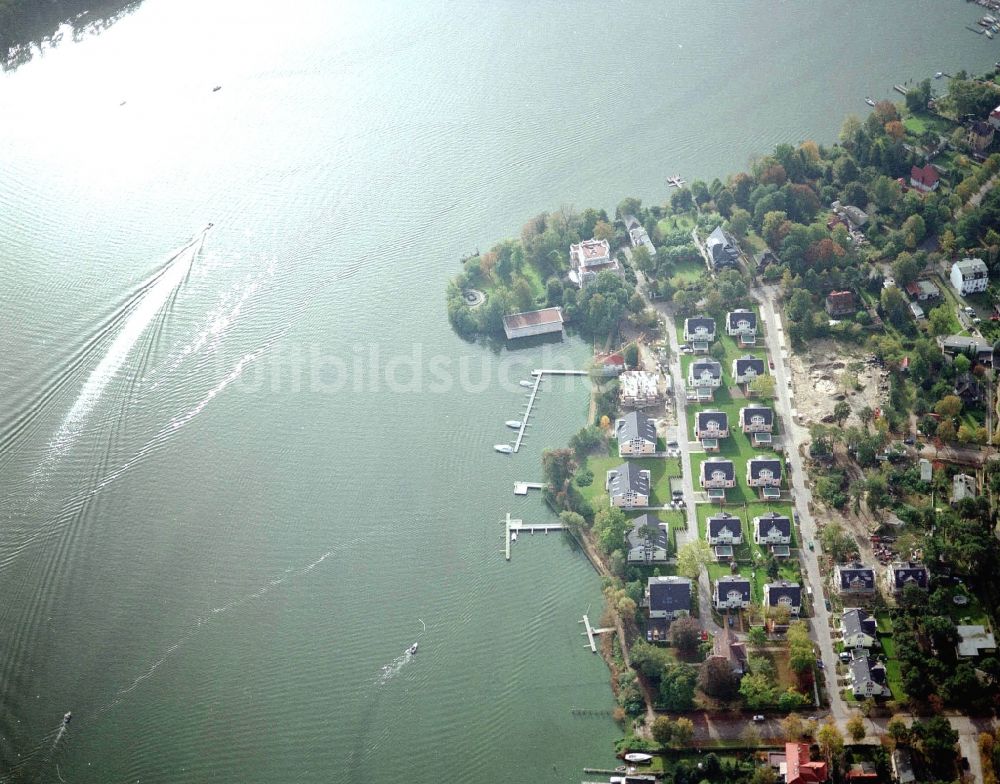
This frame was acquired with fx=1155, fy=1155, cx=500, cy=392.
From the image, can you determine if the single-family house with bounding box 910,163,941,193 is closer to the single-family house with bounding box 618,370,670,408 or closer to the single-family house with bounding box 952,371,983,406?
the single-family house with bounding box 952,371,983,406

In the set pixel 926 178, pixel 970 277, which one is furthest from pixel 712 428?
pixel 926 178

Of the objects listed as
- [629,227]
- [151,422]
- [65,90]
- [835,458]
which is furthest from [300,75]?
[835,458]

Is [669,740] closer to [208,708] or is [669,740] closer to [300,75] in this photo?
[208,708]

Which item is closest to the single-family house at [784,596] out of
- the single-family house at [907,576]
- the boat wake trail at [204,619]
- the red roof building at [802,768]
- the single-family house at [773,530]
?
the single-family house at [773,530]

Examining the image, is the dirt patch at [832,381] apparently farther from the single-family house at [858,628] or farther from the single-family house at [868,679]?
the single-family house at [868,679]

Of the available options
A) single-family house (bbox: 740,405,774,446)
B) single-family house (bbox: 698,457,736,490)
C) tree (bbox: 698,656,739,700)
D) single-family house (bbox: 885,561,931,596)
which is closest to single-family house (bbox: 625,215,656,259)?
single-family house (bbox: 740,405,774,446)

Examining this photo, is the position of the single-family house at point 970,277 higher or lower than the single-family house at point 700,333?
higher

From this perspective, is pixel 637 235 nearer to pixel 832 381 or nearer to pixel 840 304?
pixel 840 304

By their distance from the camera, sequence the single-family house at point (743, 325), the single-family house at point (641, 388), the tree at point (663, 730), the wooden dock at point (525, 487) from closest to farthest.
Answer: the tree at point (663, 730) < the wooden dock at point (525, 487) < the single-family house at point (641, 388) < the single-family house at point (743, 325)

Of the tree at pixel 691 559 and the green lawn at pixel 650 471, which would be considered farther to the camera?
the green lawn at pixel 650 471
